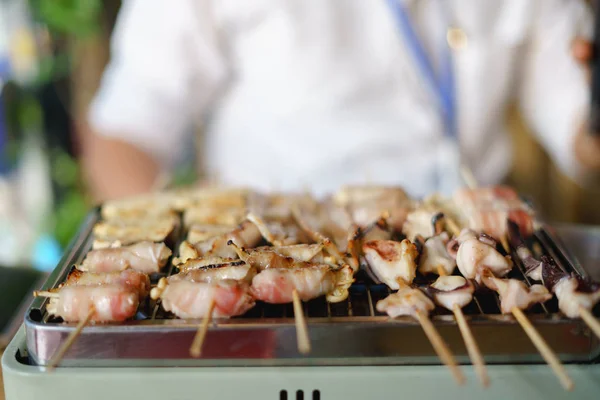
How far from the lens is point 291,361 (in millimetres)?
1345

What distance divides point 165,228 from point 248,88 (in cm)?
135

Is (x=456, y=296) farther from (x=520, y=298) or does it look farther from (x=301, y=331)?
(x=301, y=331)

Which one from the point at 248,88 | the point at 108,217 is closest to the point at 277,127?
the point at 248,88

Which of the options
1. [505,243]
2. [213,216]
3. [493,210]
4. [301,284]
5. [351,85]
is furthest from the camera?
[351,85]

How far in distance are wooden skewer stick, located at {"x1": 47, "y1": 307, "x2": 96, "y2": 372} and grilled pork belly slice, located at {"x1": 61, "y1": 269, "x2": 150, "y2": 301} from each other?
125 mm

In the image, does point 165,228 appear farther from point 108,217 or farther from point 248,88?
point 248,88

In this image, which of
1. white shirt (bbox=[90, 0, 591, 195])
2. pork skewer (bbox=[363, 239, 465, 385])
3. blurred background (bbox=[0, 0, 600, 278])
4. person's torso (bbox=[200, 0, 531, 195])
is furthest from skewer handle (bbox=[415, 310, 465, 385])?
blurred background (bbox=[0, 0, 600, 278])

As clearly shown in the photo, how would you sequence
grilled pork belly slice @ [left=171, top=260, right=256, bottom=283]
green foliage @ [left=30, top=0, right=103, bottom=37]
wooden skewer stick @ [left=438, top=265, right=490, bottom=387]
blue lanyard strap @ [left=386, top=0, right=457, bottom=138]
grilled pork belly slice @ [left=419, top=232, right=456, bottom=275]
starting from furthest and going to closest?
1. green foliage @ [left=30, top=0, right=103, bottom=37]
2. blue lanyard strap @ [left=386, top=0, right=457, bottom=138]
3. grilled pork belly slice @ [left=419, top=232, right=456, bottom=275]
4. grilled pork belly slice @ [left=171, top=260, right=256, bottom=283]
5. wooden skewer stick @ [left=438, top=265, right=490, bottom=387]

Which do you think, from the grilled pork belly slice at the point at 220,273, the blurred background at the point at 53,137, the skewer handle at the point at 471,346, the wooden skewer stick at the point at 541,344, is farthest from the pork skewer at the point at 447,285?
the blurred background at the point at 53,137

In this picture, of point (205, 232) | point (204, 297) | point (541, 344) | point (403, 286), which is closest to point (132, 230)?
point (205, 232)

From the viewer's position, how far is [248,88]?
3.07 meters

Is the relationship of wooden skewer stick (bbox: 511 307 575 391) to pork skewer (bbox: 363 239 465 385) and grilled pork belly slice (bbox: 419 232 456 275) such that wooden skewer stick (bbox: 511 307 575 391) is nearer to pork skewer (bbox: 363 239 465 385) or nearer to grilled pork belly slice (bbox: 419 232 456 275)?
pork skewer (bbox: 363 239 465 385)

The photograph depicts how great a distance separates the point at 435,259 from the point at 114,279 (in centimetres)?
78

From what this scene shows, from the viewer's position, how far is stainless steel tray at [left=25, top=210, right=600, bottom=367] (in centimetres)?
133
